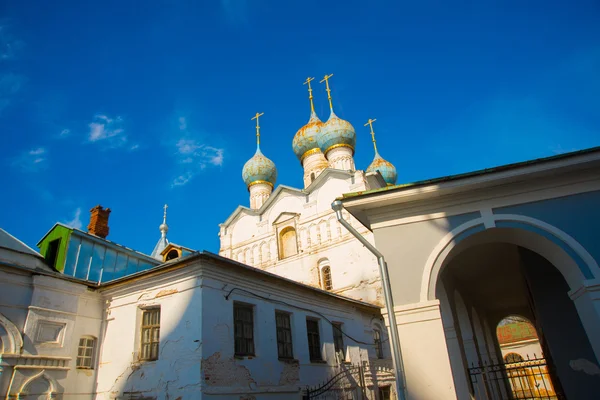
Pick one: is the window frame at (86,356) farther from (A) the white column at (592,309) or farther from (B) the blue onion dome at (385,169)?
(B) the blue onion dome at (385,169)

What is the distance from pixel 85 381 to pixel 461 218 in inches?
404

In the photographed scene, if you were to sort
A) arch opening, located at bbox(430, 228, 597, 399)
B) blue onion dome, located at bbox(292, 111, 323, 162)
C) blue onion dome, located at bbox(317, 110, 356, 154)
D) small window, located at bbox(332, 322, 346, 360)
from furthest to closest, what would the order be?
blue onion dome, located at bbox(292, 111, 323, 162) < blue onion dome, located at bbox(317, 110, 356, 154) < small window, located at bbox(332, 322, 346, 360) < arch opening, located at bbox(430, 228, 597, 399)

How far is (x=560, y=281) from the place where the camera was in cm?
854

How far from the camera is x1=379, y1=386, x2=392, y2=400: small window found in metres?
15.3

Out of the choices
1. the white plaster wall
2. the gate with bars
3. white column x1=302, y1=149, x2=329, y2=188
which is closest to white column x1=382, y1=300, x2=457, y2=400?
the gate with bars

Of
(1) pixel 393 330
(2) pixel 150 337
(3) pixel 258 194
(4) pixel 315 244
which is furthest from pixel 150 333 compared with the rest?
(3) pixel 258 194

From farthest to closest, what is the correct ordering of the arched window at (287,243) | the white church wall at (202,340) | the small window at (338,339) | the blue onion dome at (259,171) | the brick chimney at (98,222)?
the blue onion dome at (259,171) < the arched window at (287,243) < the brick chimney at (98,222) < the small window at (338,339) < the white church wall at (202,340)

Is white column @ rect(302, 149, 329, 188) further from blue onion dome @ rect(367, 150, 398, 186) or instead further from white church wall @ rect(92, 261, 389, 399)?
white church wall @ rect(92, 261, 389, 399)

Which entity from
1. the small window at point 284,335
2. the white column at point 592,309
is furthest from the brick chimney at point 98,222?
the white column at point 592,309

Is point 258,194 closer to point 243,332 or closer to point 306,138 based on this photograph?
point 306,138

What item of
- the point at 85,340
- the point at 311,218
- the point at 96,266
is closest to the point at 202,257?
the point at 85,340

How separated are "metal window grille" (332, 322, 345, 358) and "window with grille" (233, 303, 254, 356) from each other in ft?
13.6

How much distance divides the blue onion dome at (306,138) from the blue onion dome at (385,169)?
5.81 meters

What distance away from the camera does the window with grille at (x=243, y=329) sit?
35.4ft
